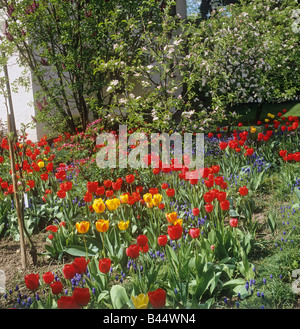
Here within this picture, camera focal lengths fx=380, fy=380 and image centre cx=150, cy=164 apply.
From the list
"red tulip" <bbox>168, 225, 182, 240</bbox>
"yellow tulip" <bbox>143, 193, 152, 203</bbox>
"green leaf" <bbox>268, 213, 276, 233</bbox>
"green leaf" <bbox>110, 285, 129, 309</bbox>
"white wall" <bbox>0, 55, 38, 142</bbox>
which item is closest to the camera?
"green leaf" <bbox>110, 285, 129, 309</bbox>

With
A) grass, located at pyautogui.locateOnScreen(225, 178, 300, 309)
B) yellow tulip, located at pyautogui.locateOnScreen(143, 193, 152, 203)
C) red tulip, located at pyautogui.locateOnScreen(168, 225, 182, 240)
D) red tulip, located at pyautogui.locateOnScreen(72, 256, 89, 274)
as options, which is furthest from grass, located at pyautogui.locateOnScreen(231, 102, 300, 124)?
red tulip, located at pyautogui.locateOnScreen(72, 256, 89, 274)

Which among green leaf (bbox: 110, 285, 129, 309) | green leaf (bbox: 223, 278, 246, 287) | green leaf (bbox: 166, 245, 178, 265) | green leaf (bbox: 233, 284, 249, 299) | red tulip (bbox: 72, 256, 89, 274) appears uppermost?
red tulip (bbox: 72, 256, 89, 274)

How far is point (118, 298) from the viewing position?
1.98 metres

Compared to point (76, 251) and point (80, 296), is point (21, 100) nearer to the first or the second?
point (76, 251)

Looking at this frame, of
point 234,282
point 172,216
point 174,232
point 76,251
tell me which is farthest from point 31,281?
point 234,282

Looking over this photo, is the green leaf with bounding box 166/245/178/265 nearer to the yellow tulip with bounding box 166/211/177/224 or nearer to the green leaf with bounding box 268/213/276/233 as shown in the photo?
the yellow tulip with bounding box 166/211/177/224

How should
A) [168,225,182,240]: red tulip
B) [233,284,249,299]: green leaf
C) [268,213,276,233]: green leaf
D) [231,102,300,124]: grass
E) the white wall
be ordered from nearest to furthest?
[168,225,182,240]: red tulip
[233,284,249,299]: green leaf
[268,213,276,233]: green leaf
the white wall
[231,102,300,124]: grass

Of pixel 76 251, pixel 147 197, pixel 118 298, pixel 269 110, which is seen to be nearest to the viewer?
pixel 118 298

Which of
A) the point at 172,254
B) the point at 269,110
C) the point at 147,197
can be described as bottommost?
the point at 172,254

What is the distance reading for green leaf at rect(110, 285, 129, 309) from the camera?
1.95 meters
